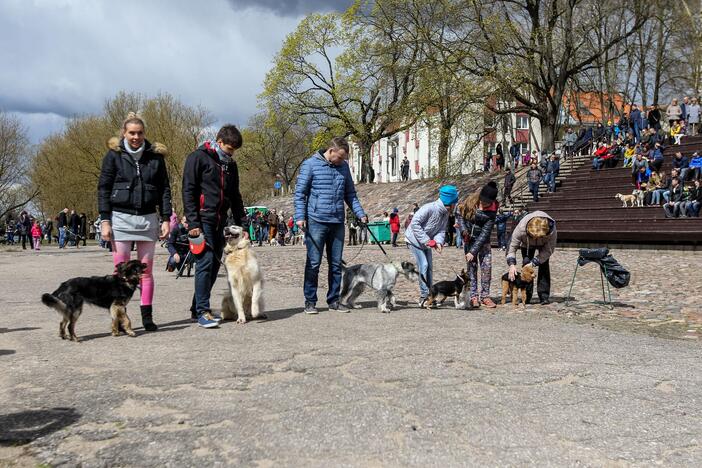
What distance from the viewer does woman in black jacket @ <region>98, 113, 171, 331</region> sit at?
632 cm

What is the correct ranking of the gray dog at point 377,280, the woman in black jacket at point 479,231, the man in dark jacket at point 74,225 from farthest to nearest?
the man in dark jacket at point 74,225, the woman in black jacket at point 479,231, the gray dog at point 377,280

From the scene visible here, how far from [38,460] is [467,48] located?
29913 mm

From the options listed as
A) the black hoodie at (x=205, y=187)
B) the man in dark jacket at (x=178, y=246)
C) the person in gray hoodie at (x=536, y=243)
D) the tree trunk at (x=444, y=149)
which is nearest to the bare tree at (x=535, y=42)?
the tree trunk at (x=444, y=149)

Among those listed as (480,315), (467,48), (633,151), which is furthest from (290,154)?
(480,315)

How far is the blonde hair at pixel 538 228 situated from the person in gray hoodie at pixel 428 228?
1.10 metres

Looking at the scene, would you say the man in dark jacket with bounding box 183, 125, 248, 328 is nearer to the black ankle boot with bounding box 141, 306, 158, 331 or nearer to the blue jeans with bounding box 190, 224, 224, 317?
the blue jeans with bounding box 190, 224, 224, 317

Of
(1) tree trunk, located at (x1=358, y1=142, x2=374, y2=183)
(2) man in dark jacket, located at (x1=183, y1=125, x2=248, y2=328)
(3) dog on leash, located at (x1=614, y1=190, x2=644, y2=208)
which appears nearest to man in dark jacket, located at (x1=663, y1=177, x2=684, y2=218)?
(3) dog on leash, located at (x1=614, y1=190, x2=644, y2=208)

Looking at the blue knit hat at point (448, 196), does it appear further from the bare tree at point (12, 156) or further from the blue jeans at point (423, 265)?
the bare tree at point (12, 156)

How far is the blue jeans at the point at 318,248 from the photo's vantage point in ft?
25.9

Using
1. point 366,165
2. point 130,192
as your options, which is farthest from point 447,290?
point 366,165

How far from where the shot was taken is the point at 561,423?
3617mm

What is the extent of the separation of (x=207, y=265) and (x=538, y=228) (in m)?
4.54

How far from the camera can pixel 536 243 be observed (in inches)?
351

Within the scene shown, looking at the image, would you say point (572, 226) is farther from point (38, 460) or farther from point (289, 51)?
point (289, 51)
